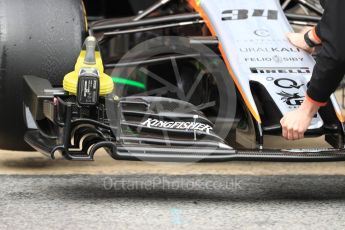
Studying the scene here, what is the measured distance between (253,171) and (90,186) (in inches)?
44.3

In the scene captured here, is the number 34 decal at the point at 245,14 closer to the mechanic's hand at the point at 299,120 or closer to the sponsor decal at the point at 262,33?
the sponsor decal at the point at 262,33

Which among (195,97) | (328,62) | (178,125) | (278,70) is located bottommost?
(195,97)

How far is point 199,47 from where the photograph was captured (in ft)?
18.5

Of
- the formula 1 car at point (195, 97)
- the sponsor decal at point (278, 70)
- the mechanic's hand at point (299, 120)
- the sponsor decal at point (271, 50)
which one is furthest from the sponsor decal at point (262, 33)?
the mechanic's hand at point (299, 120)

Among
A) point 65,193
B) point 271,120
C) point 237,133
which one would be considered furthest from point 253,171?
point 65,193

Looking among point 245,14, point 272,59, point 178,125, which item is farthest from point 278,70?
point 178,125

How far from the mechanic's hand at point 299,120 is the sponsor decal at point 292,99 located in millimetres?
441

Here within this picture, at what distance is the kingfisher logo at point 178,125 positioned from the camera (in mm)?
4820

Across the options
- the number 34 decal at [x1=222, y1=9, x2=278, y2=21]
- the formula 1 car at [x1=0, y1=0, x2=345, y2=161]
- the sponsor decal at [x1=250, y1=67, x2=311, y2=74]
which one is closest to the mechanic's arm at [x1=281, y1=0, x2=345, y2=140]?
the formula 1 car at [x1=0, y1=0, x2=345, y2=161]

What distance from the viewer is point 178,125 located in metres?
4.83

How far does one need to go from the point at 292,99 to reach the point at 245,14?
32.0 inches

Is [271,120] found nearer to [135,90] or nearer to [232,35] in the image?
[232,35]

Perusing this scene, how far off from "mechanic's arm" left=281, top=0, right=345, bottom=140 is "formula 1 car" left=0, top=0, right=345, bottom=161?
13.3 inches

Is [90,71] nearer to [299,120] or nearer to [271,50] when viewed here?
[299,120]
